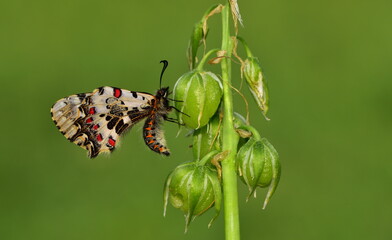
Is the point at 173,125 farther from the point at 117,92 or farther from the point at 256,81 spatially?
the point at 256,81

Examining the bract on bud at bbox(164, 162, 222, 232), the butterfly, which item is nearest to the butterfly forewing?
the butterfly

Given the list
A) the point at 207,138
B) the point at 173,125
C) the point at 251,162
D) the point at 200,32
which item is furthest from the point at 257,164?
the point at 173,125

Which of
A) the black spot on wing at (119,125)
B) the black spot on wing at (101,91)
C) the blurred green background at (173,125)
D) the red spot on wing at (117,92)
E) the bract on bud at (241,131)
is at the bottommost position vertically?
the bract on bud at (241,131)

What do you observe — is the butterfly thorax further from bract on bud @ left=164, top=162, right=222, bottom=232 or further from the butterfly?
bract on bud @ left=164, top=162, right=222, bottom=232

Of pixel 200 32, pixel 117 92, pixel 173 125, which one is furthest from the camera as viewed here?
pixel 173 125

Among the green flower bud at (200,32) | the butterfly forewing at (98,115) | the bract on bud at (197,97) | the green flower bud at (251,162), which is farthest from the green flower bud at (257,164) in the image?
the butterfly forewing at (98,115)

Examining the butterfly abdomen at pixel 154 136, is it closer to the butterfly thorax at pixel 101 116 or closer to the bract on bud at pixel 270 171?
the butterfly thorax at pixel 101 116
